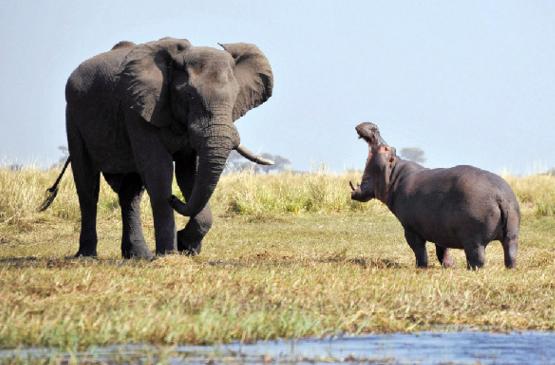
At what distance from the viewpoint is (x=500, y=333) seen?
28.6ft

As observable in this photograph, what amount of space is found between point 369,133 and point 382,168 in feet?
1.30

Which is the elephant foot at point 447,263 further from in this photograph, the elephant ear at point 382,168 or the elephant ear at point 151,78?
the elephant ear at point 151,78

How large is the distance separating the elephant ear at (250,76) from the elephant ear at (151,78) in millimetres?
694

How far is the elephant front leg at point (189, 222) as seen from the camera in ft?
46.6

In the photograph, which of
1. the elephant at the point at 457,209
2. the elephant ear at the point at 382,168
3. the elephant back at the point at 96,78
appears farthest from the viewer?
the elephant back at the point at 96,78

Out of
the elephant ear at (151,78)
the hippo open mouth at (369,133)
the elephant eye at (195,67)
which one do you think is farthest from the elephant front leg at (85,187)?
the hippo open mouth at (369,133)

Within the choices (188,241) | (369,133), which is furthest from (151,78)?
(369,133)

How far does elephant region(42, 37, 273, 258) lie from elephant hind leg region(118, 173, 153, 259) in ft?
0.04

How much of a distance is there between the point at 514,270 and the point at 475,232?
521mm

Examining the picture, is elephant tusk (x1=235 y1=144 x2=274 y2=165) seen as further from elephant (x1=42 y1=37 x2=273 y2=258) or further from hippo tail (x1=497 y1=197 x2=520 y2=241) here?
hippo tail (x1=497 y1=197 x2=520 y2=241)

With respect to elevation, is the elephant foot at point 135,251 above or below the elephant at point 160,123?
below

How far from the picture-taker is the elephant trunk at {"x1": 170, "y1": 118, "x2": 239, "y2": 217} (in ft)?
42.4

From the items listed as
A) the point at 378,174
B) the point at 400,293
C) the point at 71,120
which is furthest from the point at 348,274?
the point at 71,120

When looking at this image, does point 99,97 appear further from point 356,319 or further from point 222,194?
point 222,194
